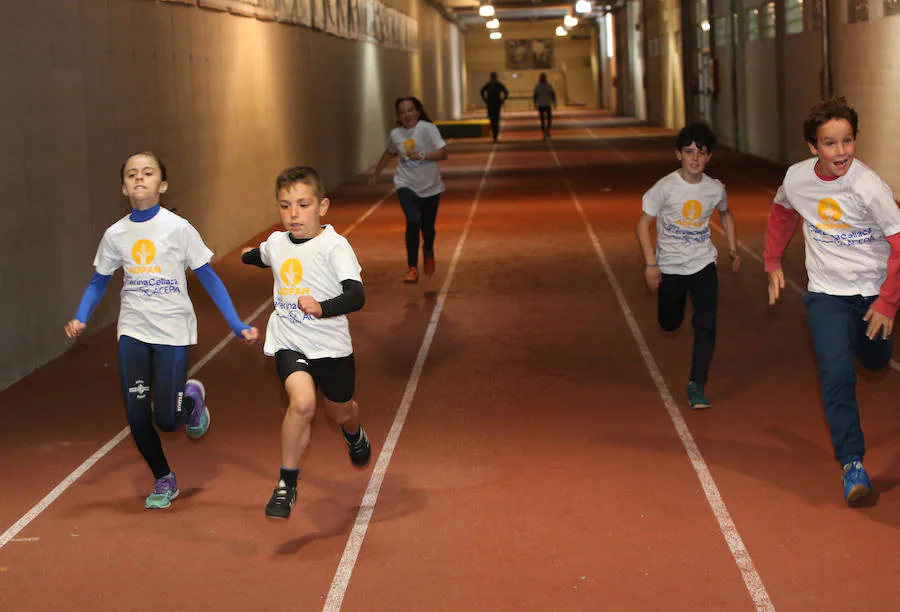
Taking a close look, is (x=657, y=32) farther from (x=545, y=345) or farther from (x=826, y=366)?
(x=826, y=366)

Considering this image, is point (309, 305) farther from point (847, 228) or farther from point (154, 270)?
point (847, 228)

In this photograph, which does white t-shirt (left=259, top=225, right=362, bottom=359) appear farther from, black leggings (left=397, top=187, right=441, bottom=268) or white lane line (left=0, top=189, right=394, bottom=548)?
black leggings (left=397, top=187, right=441, bottom=268)

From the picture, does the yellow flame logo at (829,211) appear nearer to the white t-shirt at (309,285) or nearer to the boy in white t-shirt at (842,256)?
the boy in white t-shirt at (842,256)

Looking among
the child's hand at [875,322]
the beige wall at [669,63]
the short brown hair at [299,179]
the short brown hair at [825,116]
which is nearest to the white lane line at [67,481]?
the short brown hair at [299,179]

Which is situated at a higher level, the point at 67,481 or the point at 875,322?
the point at 875,322

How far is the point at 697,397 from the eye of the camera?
7.96 metres

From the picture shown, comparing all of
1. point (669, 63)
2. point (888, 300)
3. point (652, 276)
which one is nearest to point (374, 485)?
point (652, 276)

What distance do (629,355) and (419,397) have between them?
1.90 m

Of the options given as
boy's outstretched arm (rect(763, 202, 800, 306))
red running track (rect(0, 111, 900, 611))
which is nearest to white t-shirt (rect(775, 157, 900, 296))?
boy's outstretched arm (rect(763, 202, 800, 306))

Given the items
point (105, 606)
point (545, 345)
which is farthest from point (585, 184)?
point (105, 606)

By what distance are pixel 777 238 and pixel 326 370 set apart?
228cm

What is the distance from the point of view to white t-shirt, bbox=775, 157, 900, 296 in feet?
19.3

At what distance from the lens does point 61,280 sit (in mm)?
10664

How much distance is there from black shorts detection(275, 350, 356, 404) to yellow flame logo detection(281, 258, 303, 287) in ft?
1.06
